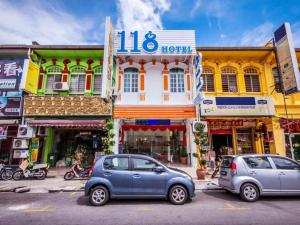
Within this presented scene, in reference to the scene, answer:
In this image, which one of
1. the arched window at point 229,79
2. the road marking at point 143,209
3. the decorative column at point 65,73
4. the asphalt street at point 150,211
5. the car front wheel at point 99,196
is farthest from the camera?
the arched window at point 229,79

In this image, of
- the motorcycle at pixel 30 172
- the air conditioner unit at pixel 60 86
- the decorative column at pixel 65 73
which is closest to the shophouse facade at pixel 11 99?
the motorcycle at pixel 30 172

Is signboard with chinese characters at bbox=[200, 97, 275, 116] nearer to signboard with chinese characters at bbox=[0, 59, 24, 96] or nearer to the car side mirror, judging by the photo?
the car side mirror

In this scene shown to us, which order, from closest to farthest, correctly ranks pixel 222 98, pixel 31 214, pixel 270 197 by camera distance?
pixel 31 214 < pixel 270 197 < pixel 222 98

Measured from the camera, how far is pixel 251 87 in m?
14.4

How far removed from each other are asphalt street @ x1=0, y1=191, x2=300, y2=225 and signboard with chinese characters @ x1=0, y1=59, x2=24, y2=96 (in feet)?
26.9

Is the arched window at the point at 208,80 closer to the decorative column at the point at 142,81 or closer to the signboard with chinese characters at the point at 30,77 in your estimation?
the decorative column at the point at 142,81

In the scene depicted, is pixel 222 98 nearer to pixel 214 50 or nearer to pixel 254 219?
pixel 214 50

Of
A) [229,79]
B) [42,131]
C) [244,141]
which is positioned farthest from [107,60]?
[244,141]

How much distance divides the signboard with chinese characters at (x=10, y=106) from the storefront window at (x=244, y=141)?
16.1m

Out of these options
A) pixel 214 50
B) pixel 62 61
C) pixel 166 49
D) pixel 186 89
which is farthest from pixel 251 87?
pixel 62 61

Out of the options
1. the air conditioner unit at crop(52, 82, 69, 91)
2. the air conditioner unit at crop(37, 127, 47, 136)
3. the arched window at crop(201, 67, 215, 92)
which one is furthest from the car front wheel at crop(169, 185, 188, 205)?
the air conditioner unit at crop(37, 127, 47, 136)

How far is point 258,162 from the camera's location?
277 inches

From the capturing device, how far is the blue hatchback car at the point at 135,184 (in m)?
6.29

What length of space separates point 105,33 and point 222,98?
898 cm
